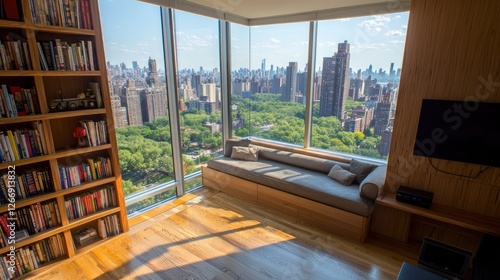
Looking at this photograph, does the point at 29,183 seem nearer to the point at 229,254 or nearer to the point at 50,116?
the point at 50,116

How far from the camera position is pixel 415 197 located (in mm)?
2336

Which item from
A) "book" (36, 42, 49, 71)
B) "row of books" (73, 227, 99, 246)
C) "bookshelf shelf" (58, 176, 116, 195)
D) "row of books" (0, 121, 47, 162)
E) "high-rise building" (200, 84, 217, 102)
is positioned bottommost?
"row of books" (73, 227, 99, 246)

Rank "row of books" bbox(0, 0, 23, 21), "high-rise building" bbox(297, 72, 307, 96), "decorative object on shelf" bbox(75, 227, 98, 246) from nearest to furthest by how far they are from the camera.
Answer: "row of books" bbox(0, 0, 23, 21) < "decorative object on shelf" bbox(75, 227, 98, 246) < "high-rise building" bbox(297, 72, 307, 96)

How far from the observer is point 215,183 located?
3.76 meters

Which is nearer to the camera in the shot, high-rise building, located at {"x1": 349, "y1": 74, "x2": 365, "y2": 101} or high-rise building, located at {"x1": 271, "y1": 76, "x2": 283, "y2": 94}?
high-rise building, located at {"x1": 349, "y1": 74, "x2": 365, "y2": 101}

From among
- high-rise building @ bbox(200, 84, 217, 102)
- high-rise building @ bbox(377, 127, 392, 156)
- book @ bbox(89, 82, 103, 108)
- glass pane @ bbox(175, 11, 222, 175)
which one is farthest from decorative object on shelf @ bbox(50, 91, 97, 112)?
high-rise building @ bbox(377, 127, 392, 156)

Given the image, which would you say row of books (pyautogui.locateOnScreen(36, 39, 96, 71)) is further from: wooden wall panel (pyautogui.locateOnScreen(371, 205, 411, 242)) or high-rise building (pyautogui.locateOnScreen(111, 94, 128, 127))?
wooden wall panel (pyautogui.locateOnScreen(371, 205, 411, 242))

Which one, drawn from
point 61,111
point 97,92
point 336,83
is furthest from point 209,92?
point 61,111

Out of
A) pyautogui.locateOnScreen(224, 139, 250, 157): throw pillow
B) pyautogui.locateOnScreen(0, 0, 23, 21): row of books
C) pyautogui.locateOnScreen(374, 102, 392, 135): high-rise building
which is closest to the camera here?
pyautogui.locateOnScreen(0, 0, 23, 21): row of books

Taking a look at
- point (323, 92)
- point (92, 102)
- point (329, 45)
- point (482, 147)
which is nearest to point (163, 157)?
point (92, 102)

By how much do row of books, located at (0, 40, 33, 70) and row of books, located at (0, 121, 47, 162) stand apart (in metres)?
0.46

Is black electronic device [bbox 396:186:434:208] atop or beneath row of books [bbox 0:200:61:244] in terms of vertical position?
atop

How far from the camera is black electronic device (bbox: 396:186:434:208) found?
230 centimetres

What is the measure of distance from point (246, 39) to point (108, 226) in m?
3.32
